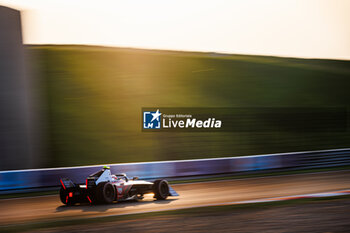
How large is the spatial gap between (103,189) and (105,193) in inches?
4.7

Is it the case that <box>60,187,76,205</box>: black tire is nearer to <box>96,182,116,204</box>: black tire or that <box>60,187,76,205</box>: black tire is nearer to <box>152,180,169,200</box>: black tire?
<box>96,182,116,204</box>: black tire

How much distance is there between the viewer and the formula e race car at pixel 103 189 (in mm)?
8148

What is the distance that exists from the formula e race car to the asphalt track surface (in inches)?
6.5

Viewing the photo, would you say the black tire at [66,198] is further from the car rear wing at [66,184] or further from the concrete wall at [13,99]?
the concrete wall at [13,99]

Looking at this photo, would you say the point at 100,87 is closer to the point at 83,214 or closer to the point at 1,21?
the point at 1,21

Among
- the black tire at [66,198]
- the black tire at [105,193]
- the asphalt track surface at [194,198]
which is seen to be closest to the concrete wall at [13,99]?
the asphalt track surface at [194,198]

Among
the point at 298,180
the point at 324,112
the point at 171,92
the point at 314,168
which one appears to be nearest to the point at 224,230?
the point at 298,180

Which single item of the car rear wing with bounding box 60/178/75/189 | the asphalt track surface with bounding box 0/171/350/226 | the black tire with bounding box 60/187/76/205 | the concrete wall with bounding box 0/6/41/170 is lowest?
the asphalt track surface with bounding box 0/171/350/226

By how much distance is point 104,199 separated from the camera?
8.18m

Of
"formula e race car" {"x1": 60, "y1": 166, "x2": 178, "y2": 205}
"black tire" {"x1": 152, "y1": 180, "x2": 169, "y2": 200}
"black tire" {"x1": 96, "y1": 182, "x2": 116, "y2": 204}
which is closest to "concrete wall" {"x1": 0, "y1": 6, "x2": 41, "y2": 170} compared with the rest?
"formula e race car" {"x1": 60, "y1": 166, "x2": 178, "y2": 205}

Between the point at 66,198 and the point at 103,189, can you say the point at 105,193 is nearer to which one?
the point at 103,189

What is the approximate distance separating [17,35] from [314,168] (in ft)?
40.6

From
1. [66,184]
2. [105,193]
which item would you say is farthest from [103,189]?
[66,184]

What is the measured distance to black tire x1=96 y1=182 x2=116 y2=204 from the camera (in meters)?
8.14
